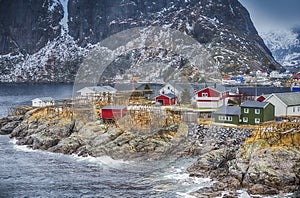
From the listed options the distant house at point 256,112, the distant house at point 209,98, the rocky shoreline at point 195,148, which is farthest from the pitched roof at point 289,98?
the distant house at point 209,98

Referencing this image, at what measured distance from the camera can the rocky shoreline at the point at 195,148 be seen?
34.2 m

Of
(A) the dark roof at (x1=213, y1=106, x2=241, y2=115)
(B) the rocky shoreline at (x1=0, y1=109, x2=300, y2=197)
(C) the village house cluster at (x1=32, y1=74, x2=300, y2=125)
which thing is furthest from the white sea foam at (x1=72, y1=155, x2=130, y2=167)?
(A) the dark roof at (x1=213, y1=106, x2=241, y2=115)

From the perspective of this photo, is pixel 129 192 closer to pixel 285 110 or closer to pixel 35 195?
pixel 35 195

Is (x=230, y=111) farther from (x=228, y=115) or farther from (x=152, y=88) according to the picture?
(x=152, y=88)

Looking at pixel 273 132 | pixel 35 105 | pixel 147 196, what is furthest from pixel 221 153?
pixel 35 105

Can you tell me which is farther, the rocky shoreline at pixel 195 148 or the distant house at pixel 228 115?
the distant house at pixel 228 115

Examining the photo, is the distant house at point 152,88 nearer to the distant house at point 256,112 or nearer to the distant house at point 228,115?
the distant house at point 228,115

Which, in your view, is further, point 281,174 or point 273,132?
point 273,132

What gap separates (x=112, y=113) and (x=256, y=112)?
73.6ft

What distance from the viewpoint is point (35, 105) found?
255ft

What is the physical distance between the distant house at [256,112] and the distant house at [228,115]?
86 centimetres

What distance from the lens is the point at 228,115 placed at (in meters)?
50.6

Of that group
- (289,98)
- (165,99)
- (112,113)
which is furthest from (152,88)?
(289,98)

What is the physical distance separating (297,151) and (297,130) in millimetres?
3487
